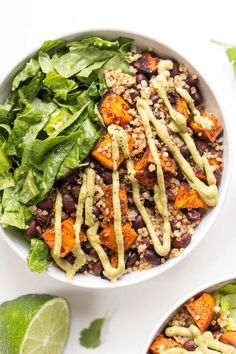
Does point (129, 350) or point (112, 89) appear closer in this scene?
point (112, 89)

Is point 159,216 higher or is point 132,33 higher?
point 132,33

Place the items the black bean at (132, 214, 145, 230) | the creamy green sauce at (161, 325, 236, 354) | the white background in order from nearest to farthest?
the creamy green sauce at (161, 325, 236, 354), the black bean at (132, 214, 145, 230), the white background

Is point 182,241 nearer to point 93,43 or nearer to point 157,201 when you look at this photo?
point 157,201

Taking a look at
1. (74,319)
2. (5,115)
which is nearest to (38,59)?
(5,115)

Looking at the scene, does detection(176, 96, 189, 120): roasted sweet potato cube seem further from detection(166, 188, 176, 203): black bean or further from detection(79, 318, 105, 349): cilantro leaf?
detection(79, 318, 105, 349): cilantro leaf

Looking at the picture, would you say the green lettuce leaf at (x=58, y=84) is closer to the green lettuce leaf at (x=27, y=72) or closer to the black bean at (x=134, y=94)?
the green lettuce leaf at (x=27, y=72)

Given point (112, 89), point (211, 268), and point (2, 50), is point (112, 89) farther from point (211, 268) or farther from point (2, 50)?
point (211, 268)

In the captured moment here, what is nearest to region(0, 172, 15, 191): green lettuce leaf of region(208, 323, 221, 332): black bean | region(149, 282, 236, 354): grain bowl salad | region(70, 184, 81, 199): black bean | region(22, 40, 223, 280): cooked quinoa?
region(22, 40, 223, 280): cooked quinoa
